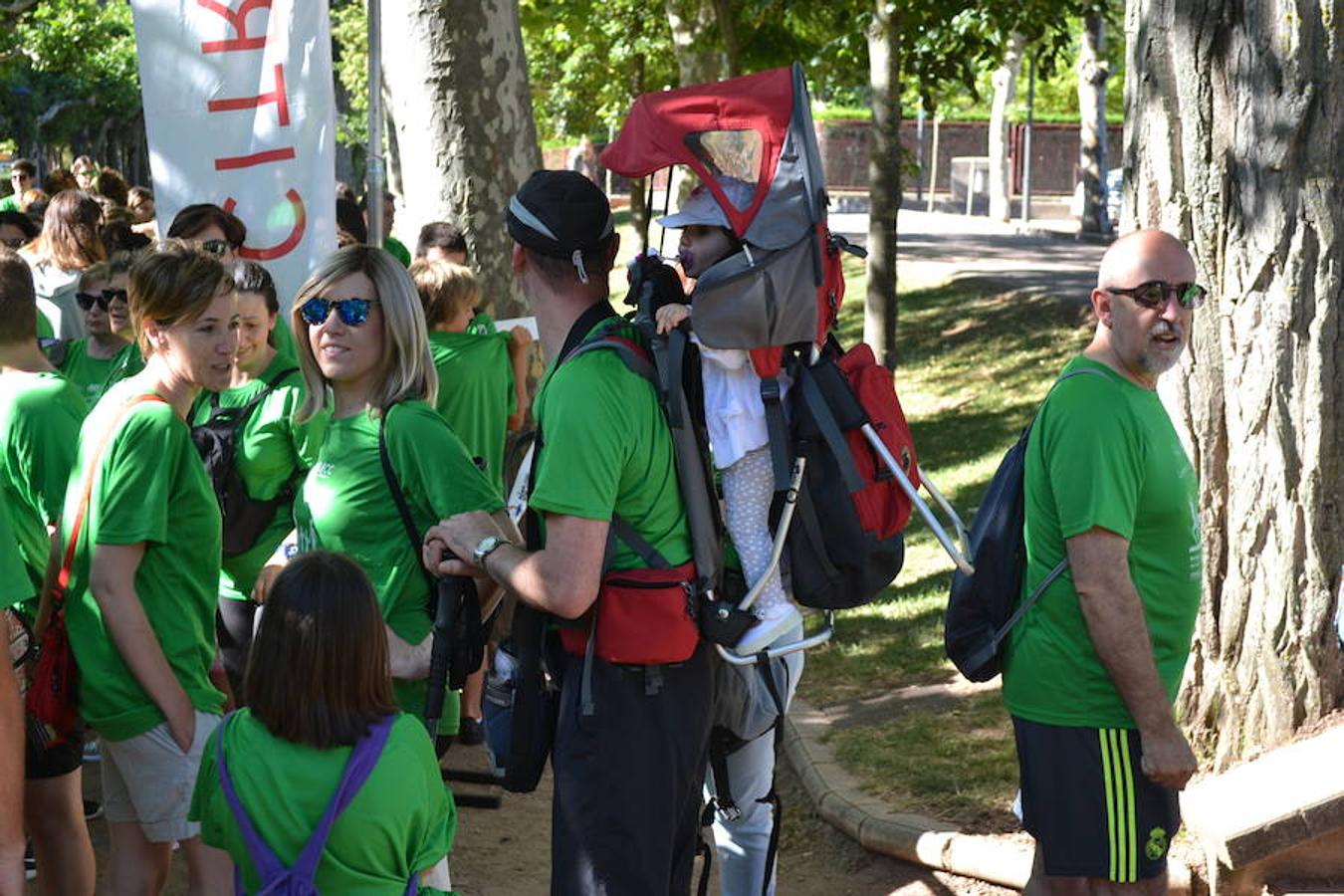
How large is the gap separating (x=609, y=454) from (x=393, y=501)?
71cm

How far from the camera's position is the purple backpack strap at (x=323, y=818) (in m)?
3.24

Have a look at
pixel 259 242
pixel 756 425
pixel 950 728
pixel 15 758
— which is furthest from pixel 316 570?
pixel 950 728

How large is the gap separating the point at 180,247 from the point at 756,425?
1639 millimetres

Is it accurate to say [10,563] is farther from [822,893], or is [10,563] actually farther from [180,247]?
[822,893]

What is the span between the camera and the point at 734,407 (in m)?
3.79

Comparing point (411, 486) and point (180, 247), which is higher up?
point (180, 247)

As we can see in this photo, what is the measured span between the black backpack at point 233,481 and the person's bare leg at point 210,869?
1.16 m

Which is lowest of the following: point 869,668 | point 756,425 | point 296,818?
point 869,668

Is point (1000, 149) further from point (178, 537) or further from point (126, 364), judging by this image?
point (178, 537)

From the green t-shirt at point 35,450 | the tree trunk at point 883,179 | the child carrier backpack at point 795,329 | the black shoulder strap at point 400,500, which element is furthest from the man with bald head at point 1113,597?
the tree trunk at point 883,179

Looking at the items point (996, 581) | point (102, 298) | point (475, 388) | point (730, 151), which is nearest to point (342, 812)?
point (730, 151)

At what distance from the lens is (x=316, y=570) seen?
11.0 ft

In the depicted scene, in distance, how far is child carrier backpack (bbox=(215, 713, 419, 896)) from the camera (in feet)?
10.6

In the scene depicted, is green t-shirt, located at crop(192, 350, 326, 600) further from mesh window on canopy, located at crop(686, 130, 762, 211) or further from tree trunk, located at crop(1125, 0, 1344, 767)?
tree trunk, located at crop(1125, 0, 1344, 767)
